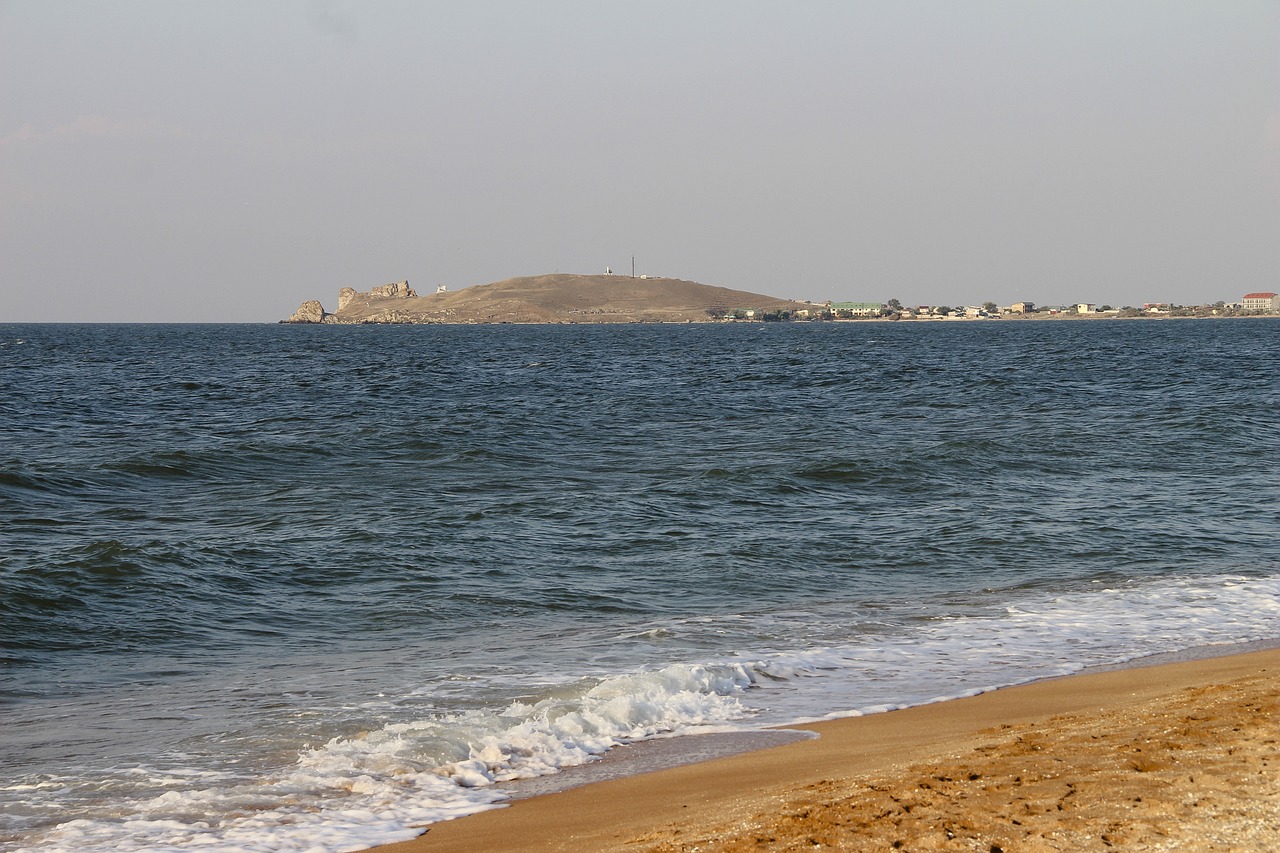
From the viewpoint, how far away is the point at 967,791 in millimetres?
5191

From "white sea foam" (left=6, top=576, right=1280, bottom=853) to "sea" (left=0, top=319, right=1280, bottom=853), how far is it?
0.03 m

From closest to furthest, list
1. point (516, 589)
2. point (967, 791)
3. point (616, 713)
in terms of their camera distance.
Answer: point (967, 791) < point (616, 713) < point (516, 589)

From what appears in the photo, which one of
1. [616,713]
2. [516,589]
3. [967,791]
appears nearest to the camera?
[967,791]

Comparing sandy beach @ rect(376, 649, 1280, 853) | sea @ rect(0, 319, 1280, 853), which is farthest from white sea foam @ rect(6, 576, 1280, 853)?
sandy beach @ rect(376, 649, 1280, 853)

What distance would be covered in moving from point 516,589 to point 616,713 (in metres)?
4.73

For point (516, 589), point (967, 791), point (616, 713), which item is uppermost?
point (967, 791)

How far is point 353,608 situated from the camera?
37.9ft

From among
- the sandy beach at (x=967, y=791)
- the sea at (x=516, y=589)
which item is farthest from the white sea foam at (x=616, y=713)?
the sandy beach at (x=967, y=791)

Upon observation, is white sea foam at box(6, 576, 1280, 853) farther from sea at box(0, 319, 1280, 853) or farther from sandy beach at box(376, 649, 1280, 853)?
sandy beach at box(376, 649, 1280, 853)

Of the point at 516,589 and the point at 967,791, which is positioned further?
the point at 516,589

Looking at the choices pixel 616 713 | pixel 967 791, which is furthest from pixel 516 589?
pixel 967 791

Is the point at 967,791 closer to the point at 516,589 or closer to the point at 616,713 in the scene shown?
the point at 616,713

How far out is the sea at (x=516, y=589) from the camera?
687 cm

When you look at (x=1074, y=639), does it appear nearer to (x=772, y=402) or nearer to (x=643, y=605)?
(x=643, y=605)
